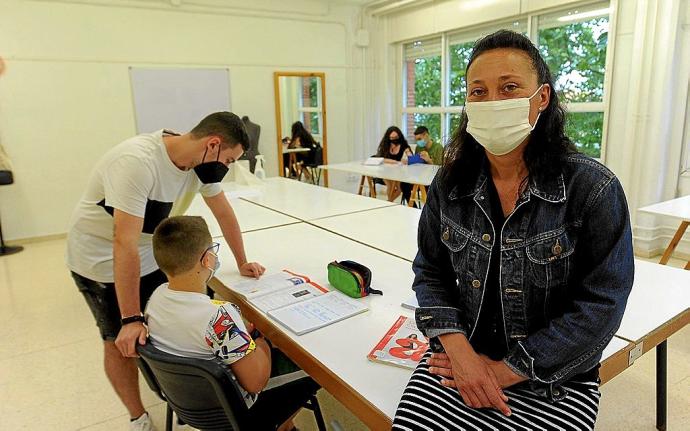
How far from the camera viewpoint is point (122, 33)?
5.47m

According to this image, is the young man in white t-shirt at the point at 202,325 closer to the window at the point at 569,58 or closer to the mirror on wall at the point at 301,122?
the window at the point at 569,58

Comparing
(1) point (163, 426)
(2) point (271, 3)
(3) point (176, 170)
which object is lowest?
(1) point (163, 426)

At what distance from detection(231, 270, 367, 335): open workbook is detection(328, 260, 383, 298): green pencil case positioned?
0.11ft

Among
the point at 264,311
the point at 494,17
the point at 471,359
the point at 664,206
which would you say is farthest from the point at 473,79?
the point at 494,17

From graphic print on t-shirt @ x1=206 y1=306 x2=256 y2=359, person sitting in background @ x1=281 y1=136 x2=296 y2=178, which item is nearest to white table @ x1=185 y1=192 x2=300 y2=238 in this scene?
graphic print on t-shirt @ x1=206 y1=306 x2=256 y2=359

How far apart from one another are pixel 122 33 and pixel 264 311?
16.8 feet

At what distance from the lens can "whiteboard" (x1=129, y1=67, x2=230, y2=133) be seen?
566 cm

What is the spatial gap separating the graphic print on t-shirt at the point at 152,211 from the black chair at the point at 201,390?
65 cm

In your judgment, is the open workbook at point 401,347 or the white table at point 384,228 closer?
the open workbook at point 401,347

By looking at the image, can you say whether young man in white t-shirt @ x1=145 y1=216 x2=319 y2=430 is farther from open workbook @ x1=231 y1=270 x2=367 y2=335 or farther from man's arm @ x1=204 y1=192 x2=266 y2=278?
man's arm @ x1=204 y1=192 x2=266 y2=278

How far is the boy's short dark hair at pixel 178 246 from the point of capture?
135 centimetres

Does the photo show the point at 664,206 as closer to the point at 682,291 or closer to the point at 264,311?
the point at 682,291

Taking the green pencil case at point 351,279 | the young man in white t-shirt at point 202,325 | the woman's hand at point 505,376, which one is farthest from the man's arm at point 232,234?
the woman's hand at point 505,376

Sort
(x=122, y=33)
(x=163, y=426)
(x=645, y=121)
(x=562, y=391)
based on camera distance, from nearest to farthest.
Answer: (x=562, y=391) → (x=163, y=426) → (x=645, y=121) → (x=122, y=33)
